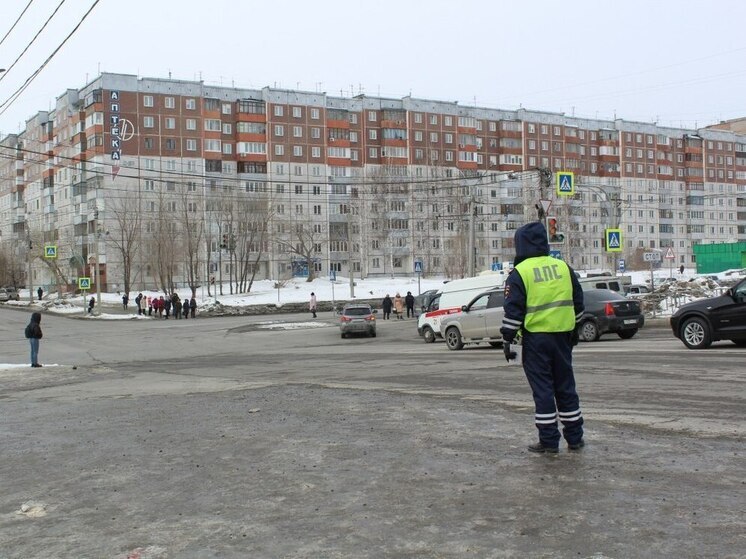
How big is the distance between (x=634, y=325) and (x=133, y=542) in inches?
807

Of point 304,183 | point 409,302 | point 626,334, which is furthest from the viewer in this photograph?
point 304,183

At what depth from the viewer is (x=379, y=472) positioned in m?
5.81

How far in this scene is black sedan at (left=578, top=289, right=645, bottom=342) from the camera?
72.7ft

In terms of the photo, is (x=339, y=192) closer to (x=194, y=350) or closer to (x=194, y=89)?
(x=194, y=89)

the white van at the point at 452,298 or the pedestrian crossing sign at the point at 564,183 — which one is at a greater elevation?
the pedestrian crossing sign at the point at 564,183

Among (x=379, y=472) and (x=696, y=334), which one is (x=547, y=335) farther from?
(x=696, y=334)

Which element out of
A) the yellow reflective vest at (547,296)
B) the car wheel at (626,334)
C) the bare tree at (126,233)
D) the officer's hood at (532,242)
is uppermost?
the bare tree at (126,233)

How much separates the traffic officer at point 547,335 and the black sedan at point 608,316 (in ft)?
53.5

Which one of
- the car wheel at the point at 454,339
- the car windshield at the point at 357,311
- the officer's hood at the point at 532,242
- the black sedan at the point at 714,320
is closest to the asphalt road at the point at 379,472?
the officer's hood at the point at 532,242

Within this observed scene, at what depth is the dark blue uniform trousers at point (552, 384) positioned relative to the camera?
6.12 m

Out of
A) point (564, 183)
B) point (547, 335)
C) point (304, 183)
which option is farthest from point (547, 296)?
point (304, 183)

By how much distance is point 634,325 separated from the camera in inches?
887

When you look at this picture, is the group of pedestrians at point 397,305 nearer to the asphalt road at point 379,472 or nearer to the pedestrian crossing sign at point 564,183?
the pedestrian crossing sign at point 564,183

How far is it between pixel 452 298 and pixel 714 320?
15.7 m
